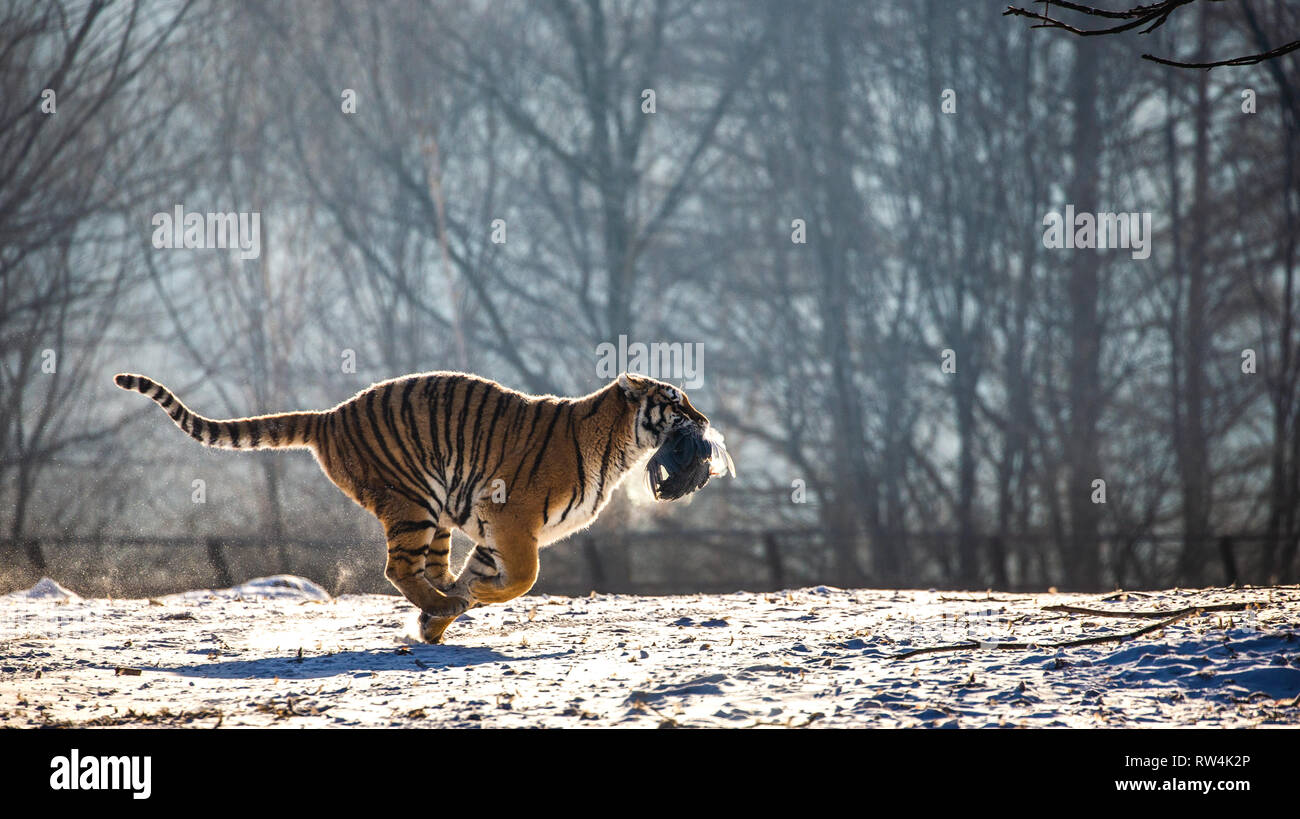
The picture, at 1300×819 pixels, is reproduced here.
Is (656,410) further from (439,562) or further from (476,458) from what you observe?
(439,562)

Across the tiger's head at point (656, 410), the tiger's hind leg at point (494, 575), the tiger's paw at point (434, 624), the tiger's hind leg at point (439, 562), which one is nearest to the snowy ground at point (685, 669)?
the tiger's paw at point (434, 624)

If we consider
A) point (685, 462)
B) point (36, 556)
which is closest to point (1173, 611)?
point (685, 462)

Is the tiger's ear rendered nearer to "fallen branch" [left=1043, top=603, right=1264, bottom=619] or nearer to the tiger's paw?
the tiger's paw

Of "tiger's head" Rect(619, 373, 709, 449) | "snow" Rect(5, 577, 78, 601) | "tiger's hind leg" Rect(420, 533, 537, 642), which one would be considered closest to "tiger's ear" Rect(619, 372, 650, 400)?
"tiger's head" Rect(619, 373, 709, 449)

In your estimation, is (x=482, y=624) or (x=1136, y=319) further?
(x=1136, y=319)

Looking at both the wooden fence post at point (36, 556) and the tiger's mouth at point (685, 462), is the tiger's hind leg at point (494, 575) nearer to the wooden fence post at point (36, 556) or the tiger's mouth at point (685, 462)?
the tiger's mouth at point (685, 462)

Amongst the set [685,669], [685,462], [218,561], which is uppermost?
[685,462]

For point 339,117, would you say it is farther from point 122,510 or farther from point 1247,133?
point 1247,133

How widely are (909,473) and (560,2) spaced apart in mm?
16211

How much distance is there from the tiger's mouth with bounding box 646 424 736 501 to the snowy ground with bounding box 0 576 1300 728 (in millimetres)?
955

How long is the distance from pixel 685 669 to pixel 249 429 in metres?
3.44

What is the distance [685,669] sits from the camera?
243 inches
